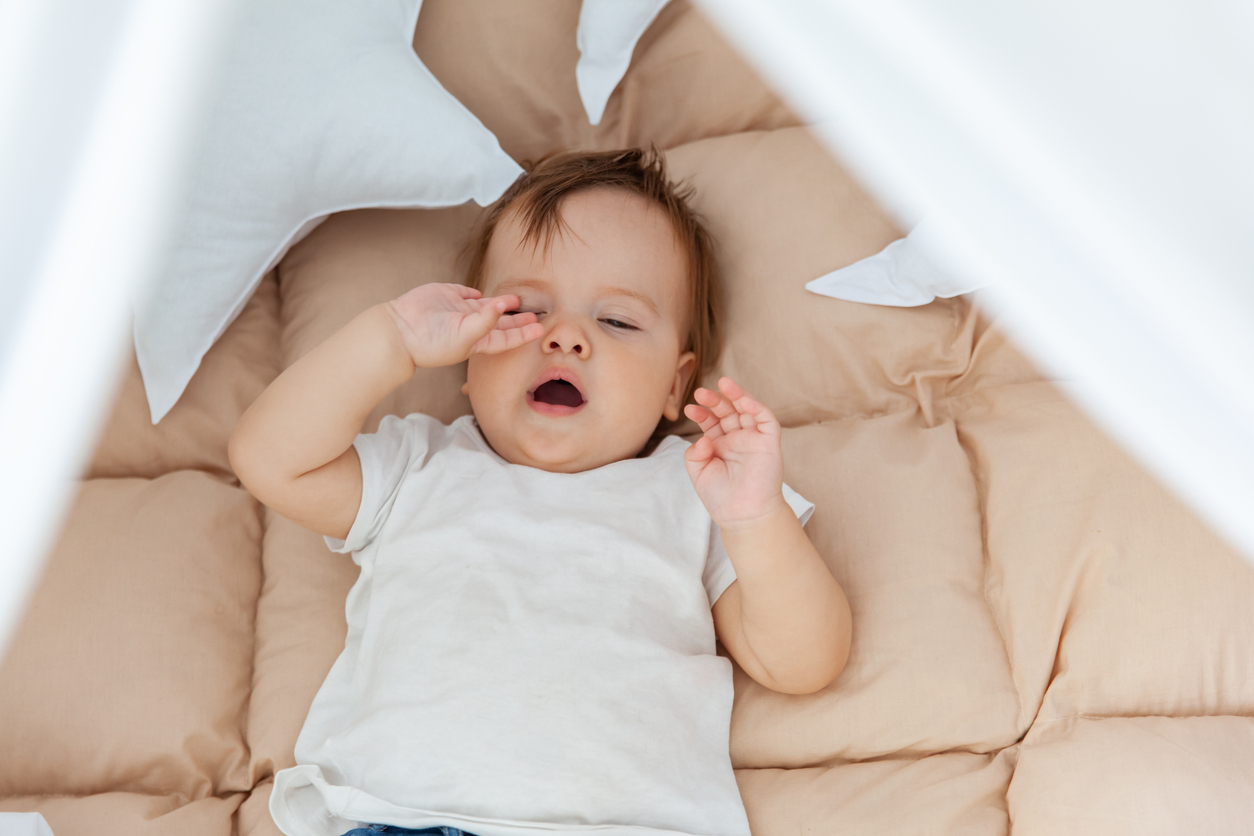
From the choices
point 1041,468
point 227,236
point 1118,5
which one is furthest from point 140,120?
point 1118,5

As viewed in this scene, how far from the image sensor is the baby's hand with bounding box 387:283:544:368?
1.04 metres

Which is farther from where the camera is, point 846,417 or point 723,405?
point 846,417

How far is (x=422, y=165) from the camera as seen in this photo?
127 cm

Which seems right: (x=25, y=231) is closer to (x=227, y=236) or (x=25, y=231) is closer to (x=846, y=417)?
(x=227, y=236)

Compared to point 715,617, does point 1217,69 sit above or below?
above

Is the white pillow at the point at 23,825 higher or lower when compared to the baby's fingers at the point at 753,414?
lower

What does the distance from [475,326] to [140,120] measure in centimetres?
57

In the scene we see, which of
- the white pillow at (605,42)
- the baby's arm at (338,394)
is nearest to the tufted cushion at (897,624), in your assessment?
the baby's arm at (338,394)

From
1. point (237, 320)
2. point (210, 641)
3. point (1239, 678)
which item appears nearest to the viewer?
point (1239, 678)

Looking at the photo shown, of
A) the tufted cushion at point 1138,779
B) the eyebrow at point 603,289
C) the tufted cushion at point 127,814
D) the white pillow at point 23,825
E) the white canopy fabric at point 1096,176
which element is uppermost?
the white canopy fabric at point 1096,176

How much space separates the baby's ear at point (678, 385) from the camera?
4.14 ft

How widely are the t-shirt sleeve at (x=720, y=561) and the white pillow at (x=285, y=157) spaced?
0.56 meters

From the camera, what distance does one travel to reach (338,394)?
1015mm

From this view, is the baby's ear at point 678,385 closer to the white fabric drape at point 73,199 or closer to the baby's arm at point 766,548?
the baby's arm at point 766,548
